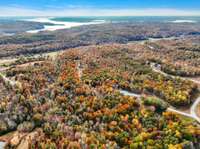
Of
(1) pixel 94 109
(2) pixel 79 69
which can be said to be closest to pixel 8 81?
(2) pixel 79 69

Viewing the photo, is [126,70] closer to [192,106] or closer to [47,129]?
A: [192,106]

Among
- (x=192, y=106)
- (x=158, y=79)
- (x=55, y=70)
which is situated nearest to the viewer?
(x=192, y=106)

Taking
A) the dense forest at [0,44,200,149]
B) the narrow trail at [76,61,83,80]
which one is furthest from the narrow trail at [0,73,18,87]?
the narrow trail at [76,61,83,80]

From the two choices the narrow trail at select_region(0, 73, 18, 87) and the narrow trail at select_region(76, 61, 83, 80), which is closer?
the narrow trail at select_region(0, 73, 18, 87)

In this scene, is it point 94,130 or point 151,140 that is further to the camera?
point 94,130

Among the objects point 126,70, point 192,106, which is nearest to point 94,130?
point 192,106

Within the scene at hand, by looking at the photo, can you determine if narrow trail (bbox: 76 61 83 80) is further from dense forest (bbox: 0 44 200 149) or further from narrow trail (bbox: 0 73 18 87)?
narrow trail (bbox: 0 73 18 87)

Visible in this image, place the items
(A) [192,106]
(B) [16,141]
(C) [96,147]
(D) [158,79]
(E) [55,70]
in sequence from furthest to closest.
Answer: (E) [55,70] → (D) [158,79] → (A) [192,106] → (B) [16,141] → (C) [96,147]

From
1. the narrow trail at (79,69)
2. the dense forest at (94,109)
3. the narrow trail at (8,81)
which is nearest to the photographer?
the dense forest at (94,109)

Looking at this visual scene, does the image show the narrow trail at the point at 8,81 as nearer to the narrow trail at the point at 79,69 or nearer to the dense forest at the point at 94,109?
the dense forest at the point at 94,109

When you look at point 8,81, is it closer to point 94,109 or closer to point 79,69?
point 79,69

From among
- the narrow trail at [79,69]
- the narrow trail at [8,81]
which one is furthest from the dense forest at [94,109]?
the narrow trail at [8,81]
